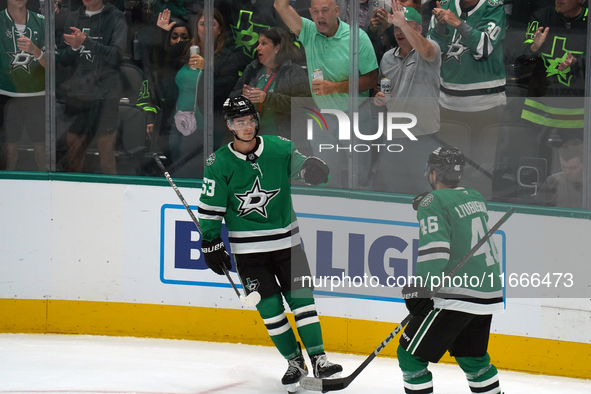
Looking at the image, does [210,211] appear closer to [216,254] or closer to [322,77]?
[216,254]

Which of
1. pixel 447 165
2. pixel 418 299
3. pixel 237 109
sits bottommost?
pixel 418 299

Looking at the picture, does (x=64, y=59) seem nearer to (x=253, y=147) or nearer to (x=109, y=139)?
(x=109, y=139)

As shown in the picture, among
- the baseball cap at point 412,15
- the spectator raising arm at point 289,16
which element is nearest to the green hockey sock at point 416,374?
the baseball cap at point 412,15

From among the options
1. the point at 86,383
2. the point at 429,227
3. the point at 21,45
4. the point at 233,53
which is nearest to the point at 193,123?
the point at 233,53

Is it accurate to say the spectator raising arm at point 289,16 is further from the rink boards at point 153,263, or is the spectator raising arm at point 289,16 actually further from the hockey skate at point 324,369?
the hockey skate at point 324,369

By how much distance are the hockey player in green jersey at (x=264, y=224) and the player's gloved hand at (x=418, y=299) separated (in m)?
0.64

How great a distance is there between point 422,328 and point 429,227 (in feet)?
1.17

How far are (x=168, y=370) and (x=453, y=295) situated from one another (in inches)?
61.9

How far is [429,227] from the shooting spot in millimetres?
2457

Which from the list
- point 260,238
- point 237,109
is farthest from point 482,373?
point 237,109

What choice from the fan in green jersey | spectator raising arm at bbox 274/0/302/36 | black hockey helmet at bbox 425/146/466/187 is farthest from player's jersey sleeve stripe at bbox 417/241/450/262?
the fan in green jersey

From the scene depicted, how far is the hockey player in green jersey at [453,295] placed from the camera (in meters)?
2.44

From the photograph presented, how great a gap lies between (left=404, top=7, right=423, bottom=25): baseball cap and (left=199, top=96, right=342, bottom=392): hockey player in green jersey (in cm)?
97

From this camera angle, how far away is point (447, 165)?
2566 mm
